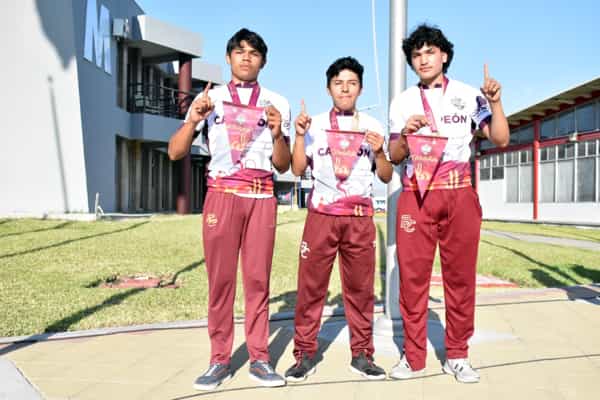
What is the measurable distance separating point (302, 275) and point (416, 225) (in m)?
0.79

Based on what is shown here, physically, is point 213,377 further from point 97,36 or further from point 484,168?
point 484,168

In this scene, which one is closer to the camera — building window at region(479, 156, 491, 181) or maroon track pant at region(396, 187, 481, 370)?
maroon track pant at region(396, 187, 481, 370)

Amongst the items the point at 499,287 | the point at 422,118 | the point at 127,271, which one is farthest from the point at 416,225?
the point at 127,271

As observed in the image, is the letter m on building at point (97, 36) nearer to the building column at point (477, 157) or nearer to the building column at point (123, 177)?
the building column at point (123, 177)

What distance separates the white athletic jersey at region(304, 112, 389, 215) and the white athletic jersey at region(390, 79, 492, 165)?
1.23ft

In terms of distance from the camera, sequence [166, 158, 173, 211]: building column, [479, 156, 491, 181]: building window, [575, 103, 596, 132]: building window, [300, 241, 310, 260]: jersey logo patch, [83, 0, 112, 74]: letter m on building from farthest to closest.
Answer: [479, 156, 491, 181]: building window, [166, 158, 173, 211]: building column, [575, 103, 596, 132]: building window, [83, 0, 112, 74]: letter m on building, [300, 241, 310, 260]: jersey logo patch

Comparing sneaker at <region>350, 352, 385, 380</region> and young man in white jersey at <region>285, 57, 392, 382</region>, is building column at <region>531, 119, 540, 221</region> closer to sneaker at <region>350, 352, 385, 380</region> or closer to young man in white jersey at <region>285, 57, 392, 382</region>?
young man in white jersey at <region>285, 57, 392, 382</region>

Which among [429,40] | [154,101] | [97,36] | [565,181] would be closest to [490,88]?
[429,40]

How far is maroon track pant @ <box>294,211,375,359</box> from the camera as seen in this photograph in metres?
3.40

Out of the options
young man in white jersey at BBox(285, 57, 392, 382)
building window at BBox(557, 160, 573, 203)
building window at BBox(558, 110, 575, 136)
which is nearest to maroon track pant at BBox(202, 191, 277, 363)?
young man in white jersey at BBox(285, 57, 392, 382)

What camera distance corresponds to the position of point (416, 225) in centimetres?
330

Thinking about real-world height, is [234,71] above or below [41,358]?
above

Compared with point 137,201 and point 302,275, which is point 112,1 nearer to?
point 137,201

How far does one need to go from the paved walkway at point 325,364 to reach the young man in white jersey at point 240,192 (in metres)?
0.31
